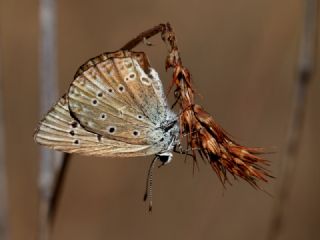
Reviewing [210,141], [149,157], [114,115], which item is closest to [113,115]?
[114,115]

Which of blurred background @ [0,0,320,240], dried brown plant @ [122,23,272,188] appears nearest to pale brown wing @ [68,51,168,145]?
dried brown plant @ [122,23,272,188]

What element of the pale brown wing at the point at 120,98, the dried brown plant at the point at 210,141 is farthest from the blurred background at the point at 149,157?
the dried brown plant at the point at 210,141

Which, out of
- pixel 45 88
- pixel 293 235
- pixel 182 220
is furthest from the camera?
pixel 293 235

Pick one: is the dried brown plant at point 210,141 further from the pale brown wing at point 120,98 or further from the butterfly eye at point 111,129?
the butterfly eye at point 111,129

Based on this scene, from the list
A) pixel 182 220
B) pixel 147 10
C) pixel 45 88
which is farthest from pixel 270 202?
pixel 45 88

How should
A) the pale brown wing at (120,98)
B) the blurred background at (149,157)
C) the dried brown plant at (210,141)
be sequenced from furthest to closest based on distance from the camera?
the blurred background at (149,157), the pale brown wing at (120,98), the dried brown plant at (210,141)

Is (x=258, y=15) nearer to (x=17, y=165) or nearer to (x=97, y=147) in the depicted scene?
(x=17, y=165)
